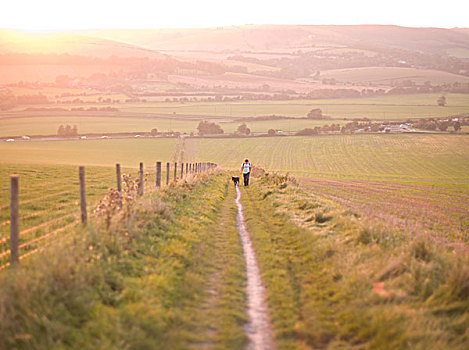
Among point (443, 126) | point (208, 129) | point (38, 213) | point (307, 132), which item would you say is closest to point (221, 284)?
point (38, 213)

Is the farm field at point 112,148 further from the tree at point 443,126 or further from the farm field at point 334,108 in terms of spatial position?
the tree at point 443,126

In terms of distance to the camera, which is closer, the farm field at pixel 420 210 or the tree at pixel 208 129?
the farm field at pixel 420 210

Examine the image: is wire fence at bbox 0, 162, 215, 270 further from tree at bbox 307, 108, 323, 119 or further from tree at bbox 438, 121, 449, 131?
tree at bbox 307, 108, 323, 119

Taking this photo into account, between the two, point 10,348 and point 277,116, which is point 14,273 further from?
point 277,116

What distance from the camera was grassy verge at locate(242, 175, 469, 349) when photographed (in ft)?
20.2

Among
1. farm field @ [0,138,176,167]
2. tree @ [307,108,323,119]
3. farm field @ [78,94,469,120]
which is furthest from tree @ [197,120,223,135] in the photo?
tree @ [307,108,323,119]

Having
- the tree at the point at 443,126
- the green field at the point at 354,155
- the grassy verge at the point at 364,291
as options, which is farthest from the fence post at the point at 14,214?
the tree at the point at 443,126

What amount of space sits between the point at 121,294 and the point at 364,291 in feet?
13.8

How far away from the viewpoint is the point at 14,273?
684cm

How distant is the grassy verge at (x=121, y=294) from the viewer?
5.71 meters

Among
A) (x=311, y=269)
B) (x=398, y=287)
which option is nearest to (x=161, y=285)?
(x=311, y=269)

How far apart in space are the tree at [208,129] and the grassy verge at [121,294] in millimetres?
106259

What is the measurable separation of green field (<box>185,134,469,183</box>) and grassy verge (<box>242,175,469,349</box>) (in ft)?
164

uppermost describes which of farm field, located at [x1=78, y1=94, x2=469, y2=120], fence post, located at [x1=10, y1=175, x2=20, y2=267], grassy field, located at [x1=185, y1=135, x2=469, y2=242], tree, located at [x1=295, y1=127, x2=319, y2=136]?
farm field, located at [x1=78, y1=94, x2=469, y2=120]
